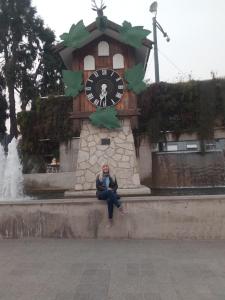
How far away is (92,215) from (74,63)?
6.76 meters

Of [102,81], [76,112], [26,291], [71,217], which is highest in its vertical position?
[102,81]

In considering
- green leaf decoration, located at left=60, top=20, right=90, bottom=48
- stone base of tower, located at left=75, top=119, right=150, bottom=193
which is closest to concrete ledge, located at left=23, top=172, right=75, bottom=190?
stone base of tower, located at left=75, top=119, right=150, bottom=193

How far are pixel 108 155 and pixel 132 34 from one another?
3628 millimetres

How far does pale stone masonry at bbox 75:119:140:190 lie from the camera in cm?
1351

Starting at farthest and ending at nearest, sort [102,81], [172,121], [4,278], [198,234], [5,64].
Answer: [5,64], [172,121], [102,81], [198,234], [4,278]

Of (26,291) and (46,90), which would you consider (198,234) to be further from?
(46,90)

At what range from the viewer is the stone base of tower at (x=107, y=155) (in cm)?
1351

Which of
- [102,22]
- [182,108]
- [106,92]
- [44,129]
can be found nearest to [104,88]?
[106,92]

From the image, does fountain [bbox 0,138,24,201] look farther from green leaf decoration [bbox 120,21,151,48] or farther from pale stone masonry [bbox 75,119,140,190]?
green leaf decoration [bbox 120,21,151,48]

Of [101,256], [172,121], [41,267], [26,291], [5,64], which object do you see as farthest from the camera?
[5,64]

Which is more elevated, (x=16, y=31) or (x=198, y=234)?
(x=16, y=31)

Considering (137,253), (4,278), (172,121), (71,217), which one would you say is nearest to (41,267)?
(4,278)

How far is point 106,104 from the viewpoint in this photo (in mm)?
13492

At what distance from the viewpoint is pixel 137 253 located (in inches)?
285
